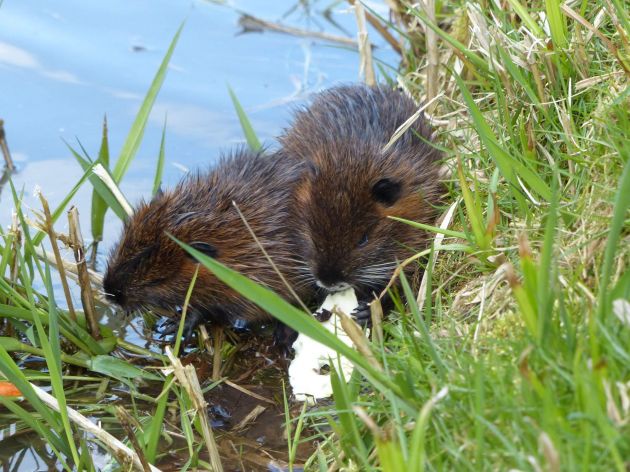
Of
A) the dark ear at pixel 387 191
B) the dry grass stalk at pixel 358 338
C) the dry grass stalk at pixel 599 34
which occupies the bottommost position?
the dry grass stalk at pixel 358 338

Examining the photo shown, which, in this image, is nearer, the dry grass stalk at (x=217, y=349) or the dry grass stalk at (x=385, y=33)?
the dry grass stalk at (x=217, y=349)

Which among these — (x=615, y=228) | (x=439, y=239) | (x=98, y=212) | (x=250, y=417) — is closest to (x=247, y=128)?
(x=98, y=212)

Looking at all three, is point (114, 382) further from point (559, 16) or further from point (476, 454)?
point (559, 16)

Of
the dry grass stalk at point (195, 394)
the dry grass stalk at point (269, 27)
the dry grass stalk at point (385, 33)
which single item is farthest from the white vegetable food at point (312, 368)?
the dry grass stalk at point (269, 27)

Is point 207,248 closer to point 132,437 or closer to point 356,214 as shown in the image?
point 356,214

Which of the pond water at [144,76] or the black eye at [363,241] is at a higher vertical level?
the pond water at [144,76]

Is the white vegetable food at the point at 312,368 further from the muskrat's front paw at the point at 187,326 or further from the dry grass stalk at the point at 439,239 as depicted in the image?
the muskrat's front paw at the point at 187,326
